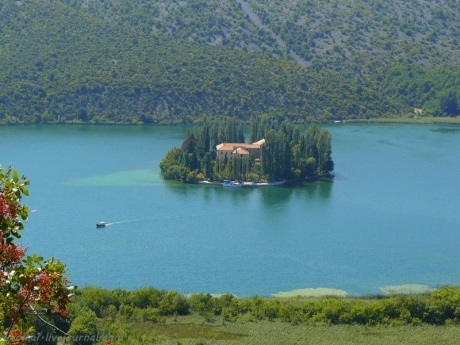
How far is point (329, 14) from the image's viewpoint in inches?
2675

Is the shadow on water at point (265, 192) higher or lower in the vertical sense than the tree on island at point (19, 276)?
lower

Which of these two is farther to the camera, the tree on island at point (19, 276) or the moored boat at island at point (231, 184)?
the moored boat at island at point (231, 184)

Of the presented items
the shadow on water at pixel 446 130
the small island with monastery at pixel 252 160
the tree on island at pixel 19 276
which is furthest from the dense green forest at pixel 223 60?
the tree on island at pixel 19 276

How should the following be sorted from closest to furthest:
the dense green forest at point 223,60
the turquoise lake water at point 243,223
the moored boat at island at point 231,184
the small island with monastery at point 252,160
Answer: the turquoise lake water at point 243,223 < the moored boat at island at point 231,184 < the small island with monastery at point 252,160 < the dense green forest at point 223,60

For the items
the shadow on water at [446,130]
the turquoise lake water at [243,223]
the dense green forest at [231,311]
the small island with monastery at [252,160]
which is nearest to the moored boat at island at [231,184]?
the small island with monastery at [252,160]

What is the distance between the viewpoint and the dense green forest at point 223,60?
51.3 meters

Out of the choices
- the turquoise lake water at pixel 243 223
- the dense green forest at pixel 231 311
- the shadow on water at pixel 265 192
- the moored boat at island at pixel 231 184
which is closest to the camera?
the dense green forest at pixel 231 311

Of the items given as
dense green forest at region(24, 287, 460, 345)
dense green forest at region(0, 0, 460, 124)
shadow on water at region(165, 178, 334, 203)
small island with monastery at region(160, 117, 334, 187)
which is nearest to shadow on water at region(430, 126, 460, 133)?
dense green forest at region(0, 0, 460, 124)

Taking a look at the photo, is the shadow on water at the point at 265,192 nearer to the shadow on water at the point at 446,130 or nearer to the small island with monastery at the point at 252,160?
the small island with monastery at the point at 252,160

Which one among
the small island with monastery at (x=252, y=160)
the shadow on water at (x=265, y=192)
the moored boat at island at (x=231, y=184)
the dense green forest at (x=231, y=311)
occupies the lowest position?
the dense green forest at (x=231, y=311)

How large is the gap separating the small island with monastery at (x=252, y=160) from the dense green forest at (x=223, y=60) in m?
16.4

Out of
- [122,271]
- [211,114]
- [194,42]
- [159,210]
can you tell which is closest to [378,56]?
[194,42]

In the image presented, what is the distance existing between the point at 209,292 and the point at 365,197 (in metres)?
11.7

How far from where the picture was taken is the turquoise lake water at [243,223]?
66.1ft
